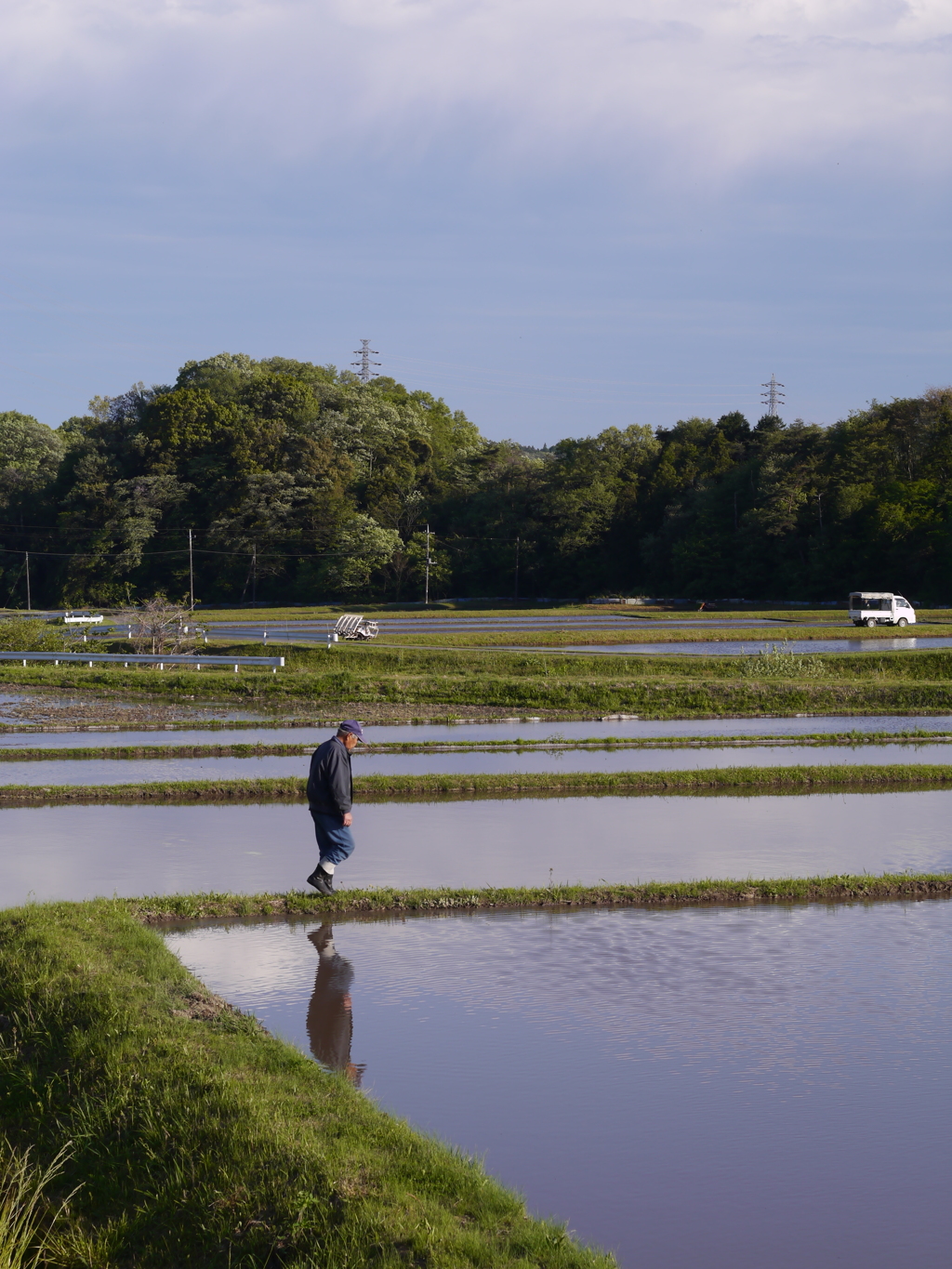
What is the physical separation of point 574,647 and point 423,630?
13797 millimetres

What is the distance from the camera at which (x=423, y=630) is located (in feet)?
189

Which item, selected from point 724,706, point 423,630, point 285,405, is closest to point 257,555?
point 285,405

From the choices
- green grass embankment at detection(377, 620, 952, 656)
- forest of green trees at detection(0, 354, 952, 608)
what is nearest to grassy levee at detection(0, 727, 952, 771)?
green grass embankment at detection(377, 620, 952, 656)


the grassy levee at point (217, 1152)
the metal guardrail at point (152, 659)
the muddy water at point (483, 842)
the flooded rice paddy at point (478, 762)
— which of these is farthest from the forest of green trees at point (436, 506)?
the grassy levee at point (217, 1152)

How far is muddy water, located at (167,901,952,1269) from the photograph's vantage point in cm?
589

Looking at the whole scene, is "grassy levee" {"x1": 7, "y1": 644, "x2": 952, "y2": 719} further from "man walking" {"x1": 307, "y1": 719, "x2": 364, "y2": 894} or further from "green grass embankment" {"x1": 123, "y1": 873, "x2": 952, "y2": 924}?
"man walking" {"x1": 307, "y1": 719, "x2": 364, "y2": 894}

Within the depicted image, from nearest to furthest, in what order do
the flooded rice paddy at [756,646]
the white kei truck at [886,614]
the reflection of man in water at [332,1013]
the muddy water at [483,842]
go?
the reflection of man in water at [332,1013] → the muddy water at [483,842] → the flooded rice paddy at [756,646] → the white kei truck at [886,614]

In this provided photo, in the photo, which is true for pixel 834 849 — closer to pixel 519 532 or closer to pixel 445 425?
pixel 519 532

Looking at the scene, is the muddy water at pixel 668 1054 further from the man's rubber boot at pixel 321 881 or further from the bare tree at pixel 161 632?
the bare tree at pixel 161 632

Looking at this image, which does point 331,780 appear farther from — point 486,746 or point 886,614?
point 886,614

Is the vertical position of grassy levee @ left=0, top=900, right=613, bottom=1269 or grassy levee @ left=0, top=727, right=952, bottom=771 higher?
grassy levee @ left=0, top=900, right=613, bottom=1269

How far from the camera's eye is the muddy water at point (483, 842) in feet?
45.2

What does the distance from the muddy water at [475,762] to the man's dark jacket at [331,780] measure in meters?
9.56

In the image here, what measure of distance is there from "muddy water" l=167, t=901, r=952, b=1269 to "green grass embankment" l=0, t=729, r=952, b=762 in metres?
13.0
